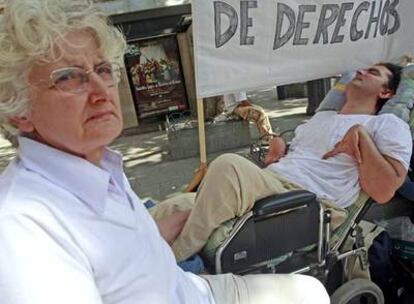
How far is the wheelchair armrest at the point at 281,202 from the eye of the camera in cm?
241

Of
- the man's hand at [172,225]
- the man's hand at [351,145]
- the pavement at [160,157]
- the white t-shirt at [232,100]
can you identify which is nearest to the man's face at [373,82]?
the man's hand at [351,145]

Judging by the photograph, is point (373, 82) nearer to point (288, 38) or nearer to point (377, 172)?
point (288, 38)

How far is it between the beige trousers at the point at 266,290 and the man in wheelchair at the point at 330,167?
1.18 ft

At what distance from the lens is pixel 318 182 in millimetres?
2975

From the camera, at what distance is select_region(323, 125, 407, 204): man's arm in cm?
271

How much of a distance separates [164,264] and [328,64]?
205cm

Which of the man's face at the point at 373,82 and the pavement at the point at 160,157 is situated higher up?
the man's face at the point at 373,82

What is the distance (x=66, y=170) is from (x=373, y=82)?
2.39m

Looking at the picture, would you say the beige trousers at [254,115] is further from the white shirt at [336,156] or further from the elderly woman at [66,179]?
the elderly woman at [66,179]

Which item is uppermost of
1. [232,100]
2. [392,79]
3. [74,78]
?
[74,78]

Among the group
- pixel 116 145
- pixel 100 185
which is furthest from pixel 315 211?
pixel 116 145

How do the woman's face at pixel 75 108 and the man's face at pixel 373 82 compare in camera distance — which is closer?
the woman's face at pixel 75 108

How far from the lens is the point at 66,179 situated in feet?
4.69

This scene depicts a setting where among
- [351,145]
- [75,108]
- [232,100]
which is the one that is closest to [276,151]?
[351,145]
